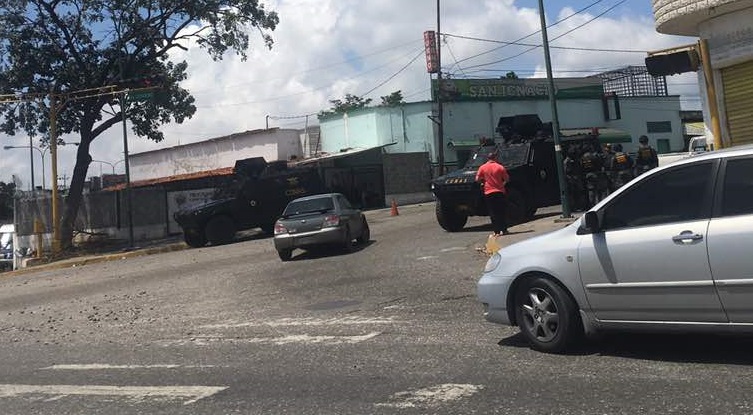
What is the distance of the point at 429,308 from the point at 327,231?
7.11 metres

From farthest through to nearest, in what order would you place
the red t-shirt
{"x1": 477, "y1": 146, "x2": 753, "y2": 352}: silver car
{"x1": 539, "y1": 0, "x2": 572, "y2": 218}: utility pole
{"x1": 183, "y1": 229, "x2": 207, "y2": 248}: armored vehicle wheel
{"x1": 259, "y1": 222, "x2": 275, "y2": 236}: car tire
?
{"x1": 259, "y1": 222, "x2": 275, "y2": 236}: car tire → {"x1": 183, "y1": 229, "x2": 207, "y2": 248}: armored vehicle wheel → {"x1": 539, "y1": 0, "x2": 572, "y2": 218}: utility pole → the red t-shirt → {"x1": 477, "y1": 146, "x2": 753, "y2": 352}: silver car

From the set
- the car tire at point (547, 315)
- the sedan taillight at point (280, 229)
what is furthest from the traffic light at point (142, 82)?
the car tire at point (547, 315)

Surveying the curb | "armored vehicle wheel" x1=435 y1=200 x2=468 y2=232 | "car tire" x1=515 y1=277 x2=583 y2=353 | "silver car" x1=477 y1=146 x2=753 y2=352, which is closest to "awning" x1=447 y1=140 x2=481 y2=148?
the curb

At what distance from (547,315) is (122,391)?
3.73 metres

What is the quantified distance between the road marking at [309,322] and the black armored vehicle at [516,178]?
24.9 feet

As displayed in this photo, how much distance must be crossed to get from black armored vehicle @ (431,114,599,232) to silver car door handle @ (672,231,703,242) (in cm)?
1052

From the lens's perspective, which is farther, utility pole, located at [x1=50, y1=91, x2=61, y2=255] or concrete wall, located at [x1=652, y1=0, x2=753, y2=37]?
utility pole, located at [x1=50, y1=91, x2=61, y2=255]

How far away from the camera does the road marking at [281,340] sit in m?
7.62

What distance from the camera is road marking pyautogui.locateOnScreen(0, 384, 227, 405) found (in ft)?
19.0

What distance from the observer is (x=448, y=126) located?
4109 centimetres

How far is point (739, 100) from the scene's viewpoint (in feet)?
44.1

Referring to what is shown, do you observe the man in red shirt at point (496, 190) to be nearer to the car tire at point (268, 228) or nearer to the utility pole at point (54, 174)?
the car tire at point (268, 228)

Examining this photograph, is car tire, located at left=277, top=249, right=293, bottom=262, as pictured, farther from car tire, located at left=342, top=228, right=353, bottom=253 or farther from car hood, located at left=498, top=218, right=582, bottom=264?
car hood, located at left=498, top=218, right=582, bottom=264

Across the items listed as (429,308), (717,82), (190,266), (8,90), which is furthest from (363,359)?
(8,90)
